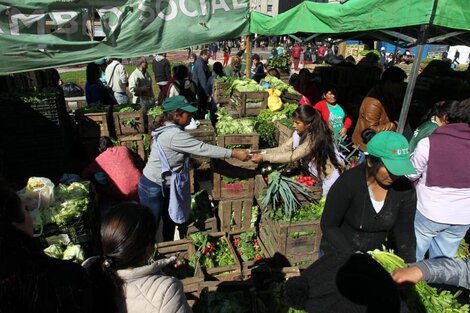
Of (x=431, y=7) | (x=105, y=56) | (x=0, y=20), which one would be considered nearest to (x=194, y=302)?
(x=105, y=56)

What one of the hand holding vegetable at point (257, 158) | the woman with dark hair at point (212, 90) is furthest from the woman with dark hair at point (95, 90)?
the hand holding vegetable at point (257, 158)

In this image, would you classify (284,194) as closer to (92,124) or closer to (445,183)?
(445,183)

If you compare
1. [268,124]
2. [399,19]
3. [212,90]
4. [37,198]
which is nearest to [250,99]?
[268,124]

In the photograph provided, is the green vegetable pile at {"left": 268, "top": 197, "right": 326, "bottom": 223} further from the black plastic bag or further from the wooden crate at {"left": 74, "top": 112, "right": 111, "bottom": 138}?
the black plastic bag

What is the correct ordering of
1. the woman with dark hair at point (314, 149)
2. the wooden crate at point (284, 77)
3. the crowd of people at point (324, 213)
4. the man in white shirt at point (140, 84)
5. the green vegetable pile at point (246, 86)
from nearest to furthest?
1. the crowd of people at point (324, 213)
2. the woman with dark hair at point (314, 149)
3. the green vegetable pile at point (246, 86)
4. the man in white shirt at point (140, 84)
5. the wooden crate at point (284, 77)

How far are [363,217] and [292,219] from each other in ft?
4.63

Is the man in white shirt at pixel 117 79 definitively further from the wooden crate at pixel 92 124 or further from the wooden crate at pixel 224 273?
the wooden crate at pixel 224 273

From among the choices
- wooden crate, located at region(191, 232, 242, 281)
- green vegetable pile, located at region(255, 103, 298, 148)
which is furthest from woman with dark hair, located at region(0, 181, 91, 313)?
green vegetable pile, located at region(255, 103, 298, 148)

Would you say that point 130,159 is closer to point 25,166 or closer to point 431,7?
point 25,166

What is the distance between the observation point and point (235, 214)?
4.75 metres

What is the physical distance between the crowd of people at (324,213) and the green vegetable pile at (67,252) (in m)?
0.93

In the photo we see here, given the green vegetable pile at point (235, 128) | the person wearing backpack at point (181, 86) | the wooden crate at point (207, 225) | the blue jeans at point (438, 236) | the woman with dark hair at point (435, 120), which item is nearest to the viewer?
the blue jeans at point (438, 236)

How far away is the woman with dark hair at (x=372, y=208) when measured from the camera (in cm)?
233

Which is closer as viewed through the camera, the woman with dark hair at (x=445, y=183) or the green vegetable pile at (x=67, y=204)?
the woman with dark hair at (x=445, y=183)
